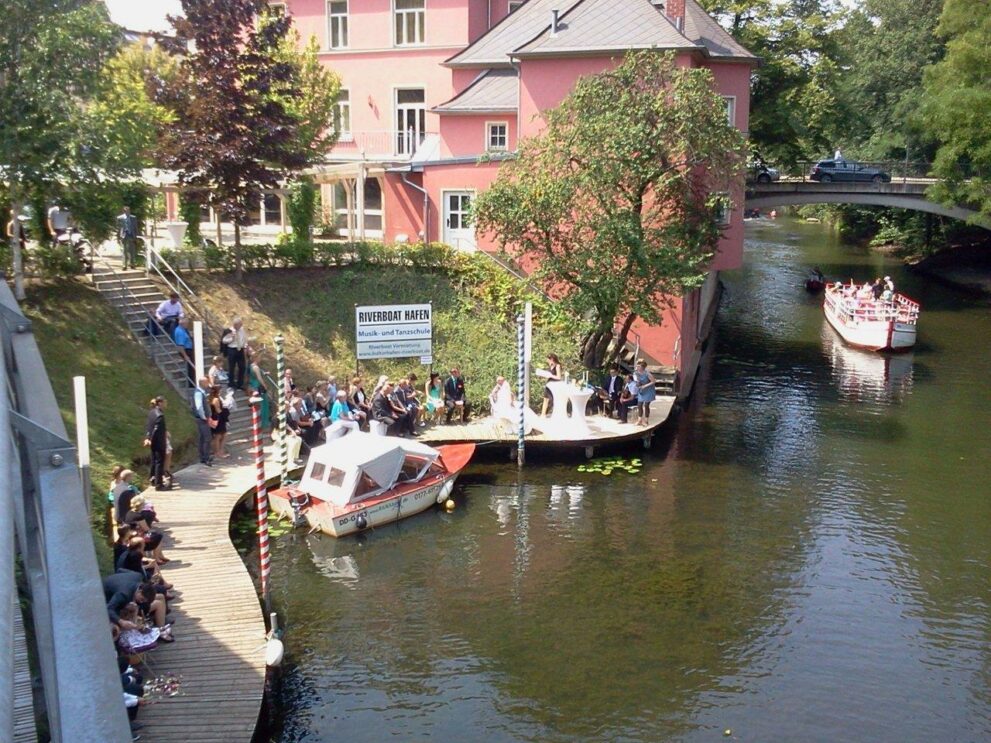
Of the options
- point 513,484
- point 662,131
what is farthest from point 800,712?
point 662,131

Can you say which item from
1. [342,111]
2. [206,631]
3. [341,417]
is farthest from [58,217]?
[342,111]

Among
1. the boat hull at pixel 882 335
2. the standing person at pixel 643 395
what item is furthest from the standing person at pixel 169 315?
the boat hull at pixel 882 335

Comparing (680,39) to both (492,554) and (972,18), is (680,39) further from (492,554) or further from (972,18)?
(972,18)

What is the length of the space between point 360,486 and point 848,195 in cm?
3989

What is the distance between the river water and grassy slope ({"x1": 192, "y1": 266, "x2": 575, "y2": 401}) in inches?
167

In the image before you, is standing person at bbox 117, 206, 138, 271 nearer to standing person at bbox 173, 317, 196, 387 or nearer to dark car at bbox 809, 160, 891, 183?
standing person at bbox 173, 317, 196, 387

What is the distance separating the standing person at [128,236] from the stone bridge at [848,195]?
32900mm

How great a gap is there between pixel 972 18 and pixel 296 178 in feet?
120

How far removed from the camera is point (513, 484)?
23422 mm

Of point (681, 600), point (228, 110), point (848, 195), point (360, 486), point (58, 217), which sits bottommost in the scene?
point (681, 600)

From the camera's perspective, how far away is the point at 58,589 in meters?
3.85

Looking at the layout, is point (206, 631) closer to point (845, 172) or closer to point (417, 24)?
point (417, 24)

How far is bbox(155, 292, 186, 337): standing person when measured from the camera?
23984mm

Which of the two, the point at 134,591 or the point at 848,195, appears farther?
the point at 848,195
